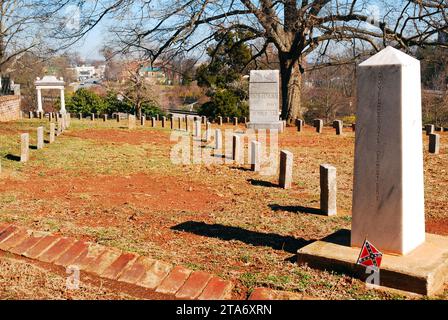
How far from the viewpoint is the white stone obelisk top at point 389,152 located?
4277 millimetres

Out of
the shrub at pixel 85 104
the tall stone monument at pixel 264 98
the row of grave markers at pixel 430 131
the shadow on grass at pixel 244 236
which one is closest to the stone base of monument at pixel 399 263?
the shadow on grass at pixel 244 236

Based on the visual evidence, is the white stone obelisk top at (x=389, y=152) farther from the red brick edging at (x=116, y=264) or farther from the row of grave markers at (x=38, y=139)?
the row of grave markers at (x=38, y=139)

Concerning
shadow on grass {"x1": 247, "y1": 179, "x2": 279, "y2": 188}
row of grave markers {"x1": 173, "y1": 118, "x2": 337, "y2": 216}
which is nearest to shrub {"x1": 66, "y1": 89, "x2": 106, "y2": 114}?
row of grave markers {"x1": 173, "y1": 118, "x2": 337, "y2": 216}

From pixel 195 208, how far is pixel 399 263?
3.85m

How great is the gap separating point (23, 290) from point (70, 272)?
1.84ft

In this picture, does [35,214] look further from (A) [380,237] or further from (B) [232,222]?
(A) [380,237]

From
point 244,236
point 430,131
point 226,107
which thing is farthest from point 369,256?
point 226,107

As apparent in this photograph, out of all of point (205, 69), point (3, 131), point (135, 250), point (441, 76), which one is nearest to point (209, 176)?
point (135, 250)

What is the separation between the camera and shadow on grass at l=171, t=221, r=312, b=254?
17.9 feet

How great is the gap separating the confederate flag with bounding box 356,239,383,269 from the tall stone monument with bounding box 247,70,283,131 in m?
15.1

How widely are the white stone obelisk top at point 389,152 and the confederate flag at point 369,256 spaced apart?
0.28 metres

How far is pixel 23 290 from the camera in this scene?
382cm

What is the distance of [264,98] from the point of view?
63.0 ft
